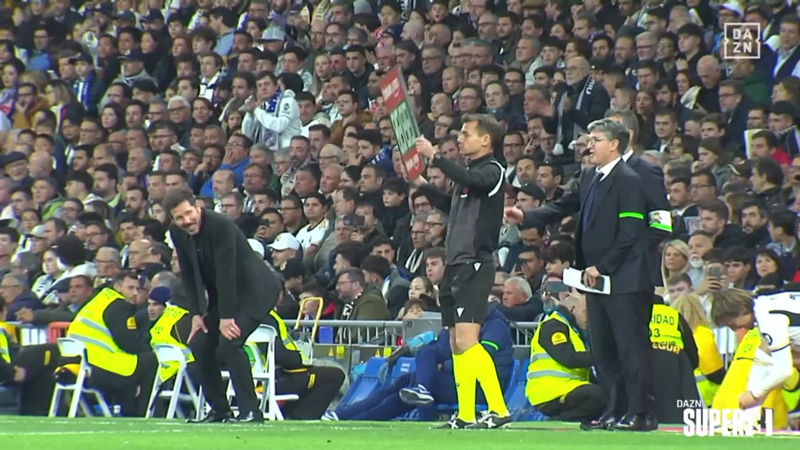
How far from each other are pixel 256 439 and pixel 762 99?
7.99 metres

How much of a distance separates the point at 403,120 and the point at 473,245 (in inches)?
35.2

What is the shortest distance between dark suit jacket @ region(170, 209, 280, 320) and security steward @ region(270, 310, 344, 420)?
2.45 metres

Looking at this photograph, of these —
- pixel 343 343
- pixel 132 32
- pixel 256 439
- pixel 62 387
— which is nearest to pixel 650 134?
pixel 343 343

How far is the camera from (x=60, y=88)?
80.8ft

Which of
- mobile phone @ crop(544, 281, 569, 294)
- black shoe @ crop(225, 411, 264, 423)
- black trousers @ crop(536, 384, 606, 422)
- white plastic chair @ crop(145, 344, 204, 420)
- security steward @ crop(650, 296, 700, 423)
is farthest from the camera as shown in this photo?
white plastic chair @ crop(145, 344, 204, 420)

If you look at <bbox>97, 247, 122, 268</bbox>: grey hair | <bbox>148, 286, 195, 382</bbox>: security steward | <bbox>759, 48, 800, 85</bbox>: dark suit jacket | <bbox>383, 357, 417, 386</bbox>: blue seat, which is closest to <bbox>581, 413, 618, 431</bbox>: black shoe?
<bbox>383, 357, 417, 386</bbox>: blue seat

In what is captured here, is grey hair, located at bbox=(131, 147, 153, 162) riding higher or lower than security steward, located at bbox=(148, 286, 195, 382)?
higher

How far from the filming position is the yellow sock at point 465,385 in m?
10.7

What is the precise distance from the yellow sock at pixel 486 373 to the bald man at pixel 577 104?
21.3 feet

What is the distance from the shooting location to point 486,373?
1063 cm

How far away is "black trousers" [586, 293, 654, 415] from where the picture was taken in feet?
33.4

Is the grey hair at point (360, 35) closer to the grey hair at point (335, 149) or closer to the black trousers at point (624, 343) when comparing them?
the grey hair at point (335, 149)

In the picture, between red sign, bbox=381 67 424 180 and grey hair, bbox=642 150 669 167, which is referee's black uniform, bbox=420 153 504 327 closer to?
red sign, bbox=381 67 424 180

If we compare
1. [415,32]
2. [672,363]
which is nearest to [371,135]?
[415,32]
